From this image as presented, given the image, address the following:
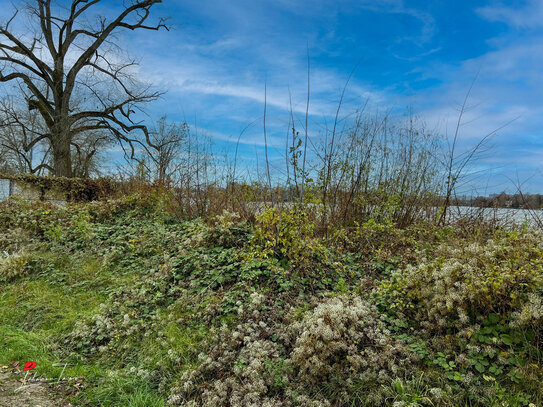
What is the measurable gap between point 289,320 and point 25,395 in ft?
7.12

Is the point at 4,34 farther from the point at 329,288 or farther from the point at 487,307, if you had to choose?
the point at 487,307

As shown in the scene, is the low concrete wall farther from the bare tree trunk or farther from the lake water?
the lake water

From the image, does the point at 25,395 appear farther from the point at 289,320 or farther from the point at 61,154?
the point at 61,154

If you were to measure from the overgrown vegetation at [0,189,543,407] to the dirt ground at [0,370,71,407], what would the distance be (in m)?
0.15

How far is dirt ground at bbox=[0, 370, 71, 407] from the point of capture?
2498 mm

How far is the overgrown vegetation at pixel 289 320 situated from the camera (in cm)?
223

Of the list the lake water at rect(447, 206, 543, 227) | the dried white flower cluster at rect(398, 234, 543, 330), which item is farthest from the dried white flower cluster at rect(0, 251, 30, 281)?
the lake water at rect(447, 206, 543, 227)


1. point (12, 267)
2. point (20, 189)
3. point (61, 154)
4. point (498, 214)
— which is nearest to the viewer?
point (12, 267)

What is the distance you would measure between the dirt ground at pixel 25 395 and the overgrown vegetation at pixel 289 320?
15 cm

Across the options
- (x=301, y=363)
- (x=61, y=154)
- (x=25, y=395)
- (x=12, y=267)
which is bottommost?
(x=25, y=395)

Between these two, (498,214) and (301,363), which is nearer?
(301,363)

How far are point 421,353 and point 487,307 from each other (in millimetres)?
630

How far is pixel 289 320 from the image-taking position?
289cm

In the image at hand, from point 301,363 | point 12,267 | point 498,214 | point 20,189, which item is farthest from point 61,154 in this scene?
point 498,214
